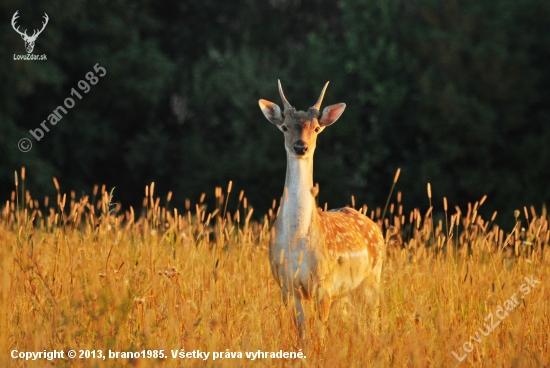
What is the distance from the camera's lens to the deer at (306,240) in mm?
5773

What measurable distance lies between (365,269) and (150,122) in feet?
59.6

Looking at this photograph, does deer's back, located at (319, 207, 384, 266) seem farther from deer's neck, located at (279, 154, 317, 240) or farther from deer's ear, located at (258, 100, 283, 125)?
deer's ear, located at (258, 100, 283, 125)

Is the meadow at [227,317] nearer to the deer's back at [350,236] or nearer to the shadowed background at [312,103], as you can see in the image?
the deer's back at [350,236]

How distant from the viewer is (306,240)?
5879 mm

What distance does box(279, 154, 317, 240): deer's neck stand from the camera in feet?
19.4

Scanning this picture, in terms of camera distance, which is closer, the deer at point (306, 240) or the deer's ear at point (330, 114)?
the deer at point (306, 240)

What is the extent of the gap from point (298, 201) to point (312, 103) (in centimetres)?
1658

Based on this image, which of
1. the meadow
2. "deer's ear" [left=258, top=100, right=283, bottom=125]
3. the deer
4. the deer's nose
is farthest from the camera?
"deer's ear" [left=258, top=100, right=283, bottom=125]

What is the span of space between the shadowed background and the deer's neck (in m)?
14.0

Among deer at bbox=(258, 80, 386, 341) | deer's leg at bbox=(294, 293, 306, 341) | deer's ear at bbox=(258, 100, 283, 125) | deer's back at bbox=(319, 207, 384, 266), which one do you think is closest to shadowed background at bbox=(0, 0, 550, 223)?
deer's back at bbox=(319, 207, 384, 266)

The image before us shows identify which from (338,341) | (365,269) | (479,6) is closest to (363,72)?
(479,6)

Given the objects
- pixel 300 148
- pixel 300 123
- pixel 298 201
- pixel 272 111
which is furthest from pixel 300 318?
pixel 272 111

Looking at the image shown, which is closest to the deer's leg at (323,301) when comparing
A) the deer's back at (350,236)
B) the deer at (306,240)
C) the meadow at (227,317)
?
the deer at (306,240)

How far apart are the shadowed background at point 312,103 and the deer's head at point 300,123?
1352 centimetres
